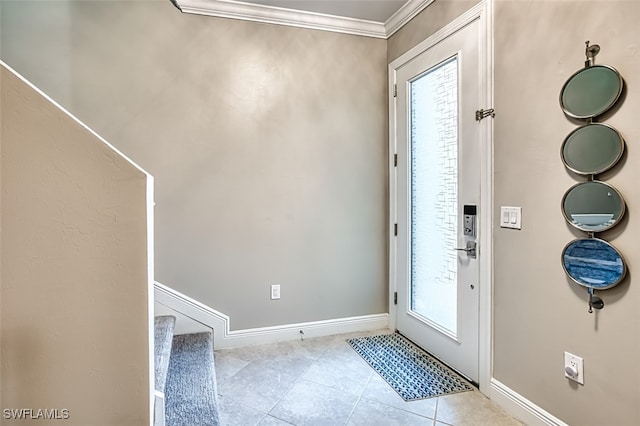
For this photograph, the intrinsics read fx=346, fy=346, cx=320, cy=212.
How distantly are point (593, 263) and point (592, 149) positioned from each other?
475 mm

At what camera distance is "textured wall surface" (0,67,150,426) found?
947 mm

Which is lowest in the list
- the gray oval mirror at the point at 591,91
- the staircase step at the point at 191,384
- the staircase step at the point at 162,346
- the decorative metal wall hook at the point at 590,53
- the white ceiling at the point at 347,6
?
the staircase step at the point at 191,384

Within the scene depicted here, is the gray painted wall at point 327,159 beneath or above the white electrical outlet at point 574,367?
above

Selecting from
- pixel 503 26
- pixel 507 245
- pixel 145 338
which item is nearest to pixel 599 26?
pixel 503 26

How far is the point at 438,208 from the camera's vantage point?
7.98 feet

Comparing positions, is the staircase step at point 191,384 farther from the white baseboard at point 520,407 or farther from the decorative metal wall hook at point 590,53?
the decorative metal wall hook at point 590,53

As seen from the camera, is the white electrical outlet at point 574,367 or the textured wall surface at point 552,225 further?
the white electrical outlet at point 574,367

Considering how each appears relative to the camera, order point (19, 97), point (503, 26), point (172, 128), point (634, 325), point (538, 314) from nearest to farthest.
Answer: point (19, 97) → point (634, 325) → point (538, 314) → point (503, 26) → point (172, 128)

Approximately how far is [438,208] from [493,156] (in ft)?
1.93

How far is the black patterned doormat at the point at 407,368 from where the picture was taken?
6.77ft

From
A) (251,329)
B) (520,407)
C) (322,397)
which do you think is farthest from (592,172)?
(251,329)

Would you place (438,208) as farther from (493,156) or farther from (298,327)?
(298,327)

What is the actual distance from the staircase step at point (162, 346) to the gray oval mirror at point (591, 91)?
2.12 meters

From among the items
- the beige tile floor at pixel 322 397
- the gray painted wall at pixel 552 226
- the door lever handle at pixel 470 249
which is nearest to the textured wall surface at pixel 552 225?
the gray painted wall at pixel 552 226
